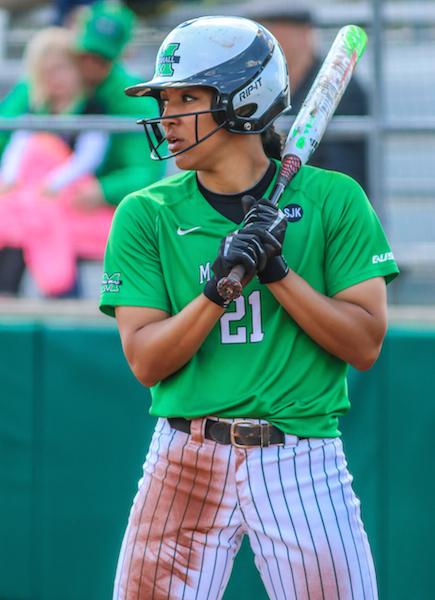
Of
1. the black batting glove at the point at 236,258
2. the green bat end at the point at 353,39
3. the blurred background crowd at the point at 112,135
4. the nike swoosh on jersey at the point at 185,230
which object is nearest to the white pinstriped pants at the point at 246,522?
the black batting glove at the point at 236,258

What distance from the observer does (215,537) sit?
10.7 feet

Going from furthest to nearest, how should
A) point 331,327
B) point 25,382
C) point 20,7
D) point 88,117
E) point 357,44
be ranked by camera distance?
1. point 20,7
2. point 88,117
3. point 25,382
4. point 357,44
5. point 331,327

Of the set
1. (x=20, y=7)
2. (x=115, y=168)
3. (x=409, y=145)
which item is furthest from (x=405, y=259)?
(x=20, y=7)

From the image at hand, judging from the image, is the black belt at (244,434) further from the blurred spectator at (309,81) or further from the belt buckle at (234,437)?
the blurred spectator at (309,81)

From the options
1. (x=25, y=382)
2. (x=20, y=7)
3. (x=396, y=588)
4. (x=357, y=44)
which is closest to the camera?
(x=357, y=44)

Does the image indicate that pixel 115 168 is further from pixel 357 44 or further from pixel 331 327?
pixel 331 327

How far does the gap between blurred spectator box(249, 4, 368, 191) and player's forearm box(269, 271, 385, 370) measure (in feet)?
7.33

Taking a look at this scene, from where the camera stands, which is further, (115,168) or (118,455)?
(115,168)

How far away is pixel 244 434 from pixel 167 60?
1.02 metres

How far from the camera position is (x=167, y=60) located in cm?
320

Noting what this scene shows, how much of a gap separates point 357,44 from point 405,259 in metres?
1.79

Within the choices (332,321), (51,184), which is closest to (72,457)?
(51,184)

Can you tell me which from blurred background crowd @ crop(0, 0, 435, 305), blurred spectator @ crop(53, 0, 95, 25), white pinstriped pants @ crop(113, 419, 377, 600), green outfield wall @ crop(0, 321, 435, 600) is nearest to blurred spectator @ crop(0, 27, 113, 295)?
blurred background crowd @ crop(0, 0, 435, 305)

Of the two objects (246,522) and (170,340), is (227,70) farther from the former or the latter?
(246,522)
